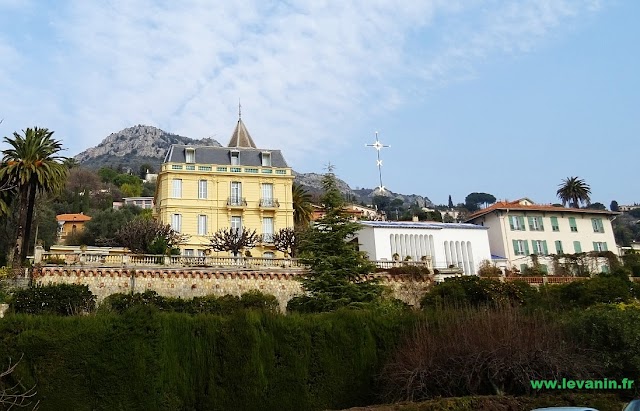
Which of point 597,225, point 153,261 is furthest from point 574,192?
point 153,261

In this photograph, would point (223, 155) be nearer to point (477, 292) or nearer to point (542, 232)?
point (477, 292)

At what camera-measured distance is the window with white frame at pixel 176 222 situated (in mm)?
44844

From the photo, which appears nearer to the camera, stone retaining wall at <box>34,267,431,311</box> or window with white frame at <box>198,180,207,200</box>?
stone retaining wall at <box>34,267,431,311</box>

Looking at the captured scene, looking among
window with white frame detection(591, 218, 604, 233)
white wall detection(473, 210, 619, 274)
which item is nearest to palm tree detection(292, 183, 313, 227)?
white wall detection(473, 210, 619, 274)

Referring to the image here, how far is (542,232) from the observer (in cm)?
5059

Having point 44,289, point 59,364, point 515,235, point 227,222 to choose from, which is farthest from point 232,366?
point 515,235

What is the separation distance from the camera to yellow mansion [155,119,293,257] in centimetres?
4541

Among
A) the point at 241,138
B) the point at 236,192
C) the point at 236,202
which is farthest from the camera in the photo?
the point at 241,138

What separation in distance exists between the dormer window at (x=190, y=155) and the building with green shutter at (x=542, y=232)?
95.6ft

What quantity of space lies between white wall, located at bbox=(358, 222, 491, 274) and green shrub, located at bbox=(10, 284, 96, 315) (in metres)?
22.3

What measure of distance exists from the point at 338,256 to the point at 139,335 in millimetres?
12906

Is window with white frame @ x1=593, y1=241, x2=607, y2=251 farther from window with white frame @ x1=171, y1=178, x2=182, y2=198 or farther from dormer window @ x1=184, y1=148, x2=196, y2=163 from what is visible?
window with white frame @ x1=171, y1=178, x2=182, y2=198

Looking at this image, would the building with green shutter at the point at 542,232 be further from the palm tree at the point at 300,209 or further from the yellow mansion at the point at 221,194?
the yellow mansion at the point at 221,194

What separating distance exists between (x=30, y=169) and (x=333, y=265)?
66.4 ft
